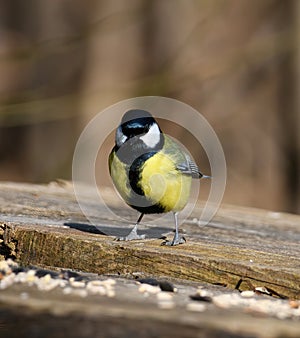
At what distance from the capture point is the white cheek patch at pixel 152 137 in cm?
282

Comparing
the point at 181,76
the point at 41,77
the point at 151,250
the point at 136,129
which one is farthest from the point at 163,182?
the point at 41,77

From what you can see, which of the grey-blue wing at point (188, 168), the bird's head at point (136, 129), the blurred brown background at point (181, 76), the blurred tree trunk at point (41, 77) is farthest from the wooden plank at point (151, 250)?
the blurred tree trunk at point (41, 77)

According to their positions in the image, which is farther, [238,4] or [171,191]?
[238,4]

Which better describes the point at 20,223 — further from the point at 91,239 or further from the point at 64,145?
the point at 64,145

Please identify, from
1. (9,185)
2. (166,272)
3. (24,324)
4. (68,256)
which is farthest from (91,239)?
(9,185)

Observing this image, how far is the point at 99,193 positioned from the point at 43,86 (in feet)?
14.9

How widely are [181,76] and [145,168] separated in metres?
4.37

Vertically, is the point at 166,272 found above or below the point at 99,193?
below

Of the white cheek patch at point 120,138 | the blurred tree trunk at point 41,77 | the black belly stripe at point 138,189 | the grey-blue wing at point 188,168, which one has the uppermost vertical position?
the blurred tree trunk at point 41,77

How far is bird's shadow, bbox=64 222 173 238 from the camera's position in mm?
2693

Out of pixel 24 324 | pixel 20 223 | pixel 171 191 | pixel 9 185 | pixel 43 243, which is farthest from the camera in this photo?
pixel 9 185

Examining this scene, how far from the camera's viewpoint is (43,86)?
830cm

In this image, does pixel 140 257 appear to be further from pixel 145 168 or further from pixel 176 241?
pixel 145 168

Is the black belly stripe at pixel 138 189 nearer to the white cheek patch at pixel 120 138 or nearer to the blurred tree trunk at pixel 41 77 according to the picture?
the white cheek patch at pixel 120 138
